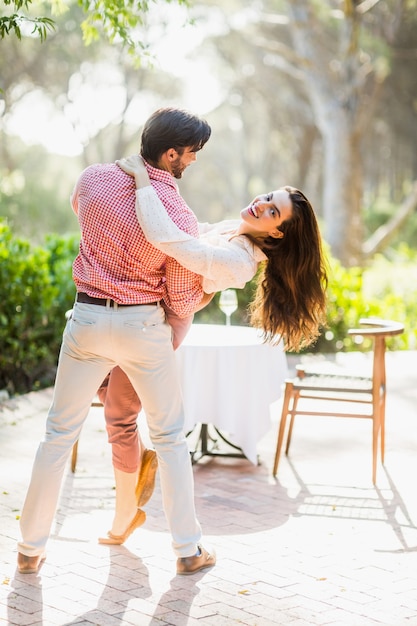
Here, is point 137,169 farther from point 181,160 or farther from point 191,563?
point 191,563

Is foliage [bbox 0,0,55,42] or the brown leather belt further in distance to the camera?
foliage [bbox 0,0,55,42]

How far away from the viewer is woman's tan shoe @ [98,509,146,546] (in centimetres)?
406

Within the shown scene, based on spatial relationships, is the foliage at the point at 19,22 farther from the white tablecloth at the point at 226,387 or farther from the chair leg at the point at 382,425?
the chair leg at the point at 382,425

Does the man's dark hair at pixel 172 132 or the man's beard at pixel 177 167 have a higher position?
the man's dark hair at pixel 172 132

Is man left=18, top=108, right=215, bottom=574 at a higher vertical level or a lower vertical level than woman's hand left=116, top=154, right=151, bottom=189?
lower

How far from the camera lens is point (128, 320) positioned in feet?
11.1

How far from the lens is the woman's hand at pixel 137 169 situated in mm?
3268

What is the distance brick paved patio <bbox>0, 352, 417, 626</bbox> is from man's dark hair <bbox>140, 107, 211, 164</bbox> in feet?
5.61

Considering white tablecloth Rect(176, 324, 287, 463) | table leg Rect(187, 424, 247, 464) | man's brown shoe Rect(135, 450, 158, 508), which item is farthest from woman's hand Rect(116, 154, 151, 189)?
table leg Rect(187, 424, 247, 464)

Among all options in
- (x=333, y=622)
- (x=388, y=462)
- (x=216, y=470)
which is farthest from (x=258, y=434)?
(x=333, y=622)

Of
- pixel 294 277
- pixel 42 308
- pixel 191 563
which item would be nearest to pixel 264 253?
pixel 294 277

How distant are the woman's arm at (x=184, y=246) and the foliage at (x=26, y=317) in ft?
14.7

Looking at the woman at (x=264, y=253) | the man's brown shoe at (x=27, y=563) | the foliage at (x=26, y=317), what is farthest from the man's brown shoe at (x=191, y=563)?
the foliage at (x=26, y=317)

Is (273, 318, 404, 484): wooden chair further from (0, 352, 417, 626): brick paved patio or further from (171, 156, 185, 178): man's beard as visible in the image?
(171, 156, 185, 178): man's beard
